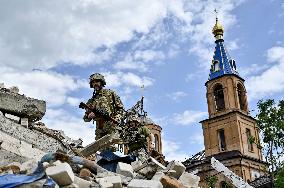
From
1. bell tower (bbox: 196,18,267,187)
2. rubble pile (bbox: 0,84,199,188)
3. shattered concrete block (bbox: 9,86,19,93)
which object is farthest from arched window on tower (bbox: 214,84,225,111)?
Result: shattered concrete block (bbox: 9,86,19,93)

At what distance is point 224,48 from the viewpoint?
128 feet

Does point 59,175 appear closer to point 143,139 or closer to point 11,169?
point 11,169

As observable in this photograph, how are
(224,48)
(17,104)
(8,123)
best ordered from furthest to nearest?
(224,48)
(17,104)
(8,123)

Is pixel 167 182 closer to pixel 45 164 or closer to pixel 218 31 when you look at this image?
pixel 45 164

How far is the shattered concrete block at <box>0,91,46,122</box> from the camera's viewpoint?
24.1 feet

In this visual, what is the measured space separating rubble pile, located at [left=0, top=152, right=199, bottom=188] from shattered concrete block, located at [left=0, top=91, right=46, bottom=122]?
2311mm

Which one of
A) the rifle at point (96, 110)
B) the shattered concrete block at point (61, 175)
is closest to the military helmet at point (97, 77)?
the rifle at point (96, 110)

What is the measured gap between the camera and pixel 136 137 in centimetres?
750

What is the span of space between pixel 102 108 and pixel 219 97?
31.3 m

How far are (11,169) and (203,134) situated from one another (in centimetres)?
3301

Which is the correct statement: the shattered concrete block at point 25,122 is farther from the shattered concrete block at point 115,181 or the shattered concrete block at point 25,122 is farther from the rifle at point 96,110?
the shattered concrete block at point 115,181

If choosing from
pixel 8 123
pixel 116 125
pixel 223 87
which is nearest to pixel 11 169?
pixel 8 123

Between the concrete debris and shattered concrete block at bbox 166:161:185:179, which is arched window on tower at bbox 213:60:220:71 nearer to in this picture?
shattered concrete block at bbox 166:161:185:179

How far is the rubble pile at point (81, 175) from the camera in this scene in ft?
14.0
